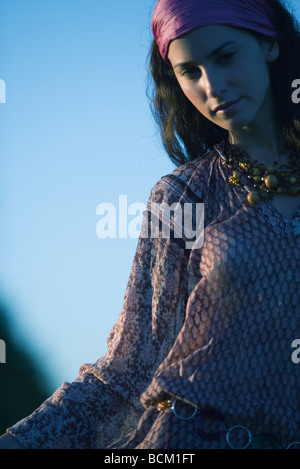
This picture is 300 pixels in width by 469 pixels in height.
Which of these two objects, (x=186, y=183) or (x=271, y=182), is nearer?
(x=271, y=182)

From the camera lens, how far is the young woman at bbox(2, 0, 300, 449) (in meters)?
2.23

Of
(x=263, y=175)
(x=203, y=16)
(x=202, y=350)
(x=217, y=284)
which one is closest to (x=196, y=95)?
(x=203, y=16)

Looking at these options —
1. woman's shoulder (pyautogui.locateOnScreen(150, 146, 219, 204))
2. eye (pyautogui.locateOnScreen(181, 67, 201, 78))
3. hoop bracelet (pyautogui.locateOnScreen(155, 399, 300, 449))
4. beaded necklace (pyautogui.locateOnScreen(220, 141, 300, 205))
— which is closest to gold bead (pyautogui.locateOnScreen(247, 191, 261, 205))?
beaded necklace (pyautogui.locateOnScreen(220, 141, 300, 205))

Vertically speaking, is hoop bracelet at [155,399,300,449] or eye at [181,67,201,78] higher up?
eye at [181,67,201,78]

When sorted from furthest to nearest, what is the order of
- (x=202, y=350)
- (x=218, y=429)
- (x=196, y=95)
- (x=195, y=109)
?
(x=195, y=109)
(x=196, y=95)
(x=202, y=350)
(x=218, y=429)

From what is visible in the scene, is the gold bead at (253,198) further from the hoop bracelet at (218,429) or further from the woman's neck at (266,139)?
the hoop bracelet at (218,429)

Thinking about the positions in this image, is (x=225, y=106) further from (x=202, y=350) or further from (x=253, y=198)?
(x=202, y=350)

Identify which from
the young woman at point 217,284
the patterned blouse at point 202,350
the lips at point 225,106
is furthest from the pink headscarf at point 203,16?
the patterned blouse at point 202,350

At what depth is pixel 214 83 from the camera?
2467 millimetres

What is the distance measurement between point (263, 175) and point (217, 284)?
1.60 ft

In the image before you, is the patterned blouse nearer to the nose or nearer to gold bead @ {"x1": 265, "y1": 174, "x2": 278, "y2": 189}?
gold bead @ {"x1": 265, "y1": 174, "x2": 278, "y2": 189}

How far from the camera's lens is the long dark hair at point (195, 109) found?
107 inches

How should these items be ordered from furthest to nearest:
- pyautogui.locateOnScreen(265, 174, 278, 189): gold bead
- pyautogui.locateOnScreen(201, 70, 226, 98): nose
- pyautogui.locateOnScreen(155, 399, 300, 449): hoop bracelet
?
pyautogui.locateOnScreen(265, 174, 278, 189): gold bead < pyautogui.locateOnScreen(201, 70, 226, 98): nose < pyautogui.locateOnScreen(155, 399, 300, 449): hoop bracelet

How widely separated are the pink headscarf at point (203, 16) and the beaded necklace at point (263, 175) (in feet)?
1.38
